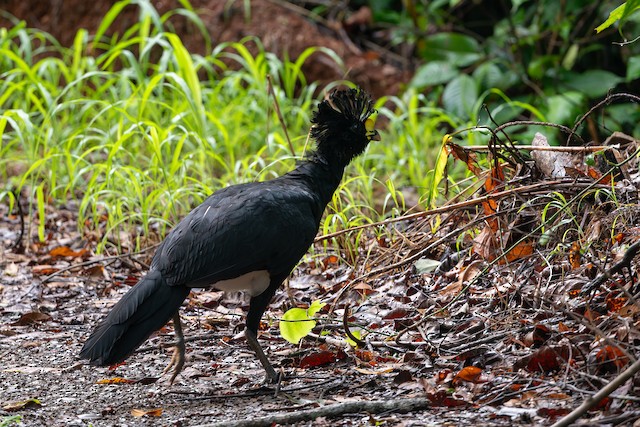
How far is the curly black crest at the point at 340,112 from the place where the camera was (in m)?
3.96

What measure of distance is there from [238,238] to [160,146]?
1.94 m

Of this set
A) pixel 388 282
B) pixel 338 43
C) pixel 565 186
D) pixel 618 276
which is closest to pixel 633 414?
pixel 618 276

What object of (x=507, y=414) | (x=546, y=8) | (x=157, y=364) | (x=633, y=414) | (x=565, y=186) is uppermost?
(x=546, y=8)

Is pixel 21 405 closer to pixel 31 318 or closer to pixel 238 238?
pixel 238 238

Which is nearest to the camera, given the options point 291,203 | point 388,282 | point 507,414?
point 507,414

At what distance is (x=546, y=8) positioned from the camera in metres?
7.83

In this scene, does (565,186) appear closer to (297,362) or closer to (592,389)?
(592,389)

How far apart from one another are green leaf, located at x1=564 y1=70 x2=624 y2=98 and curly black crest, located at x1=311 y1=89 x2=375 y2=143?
13.1 ft

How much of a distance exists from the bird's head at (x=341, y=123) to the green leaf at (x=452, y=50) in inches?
153

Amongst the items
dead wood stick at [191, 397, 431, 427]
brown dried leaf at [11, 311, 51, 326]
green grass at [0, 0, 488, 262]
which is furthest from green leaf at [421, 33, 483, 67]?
dead wood stick at [191, 397, 431, 427]

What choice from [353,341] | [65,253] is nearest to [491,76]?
Answer: [65,253]

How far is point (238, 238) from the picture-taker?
3.49 metres

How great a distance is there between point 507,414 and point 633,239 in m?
1.10

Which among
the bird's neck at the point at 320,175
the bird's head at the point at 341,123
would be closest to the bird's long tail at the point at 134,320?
the bird's neck at the point at 320,175
